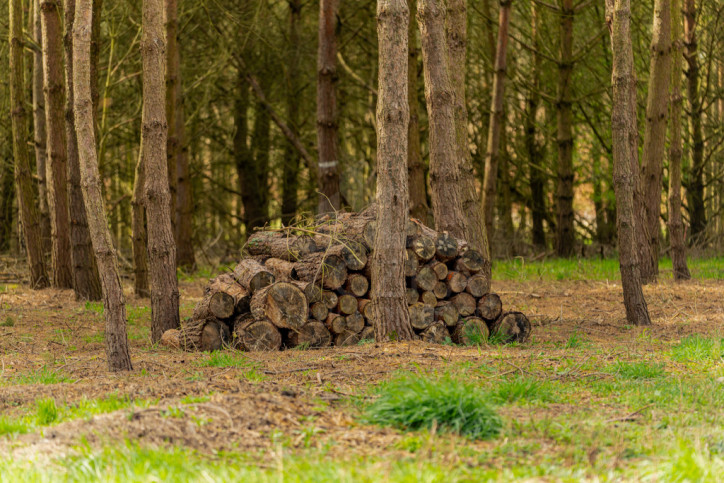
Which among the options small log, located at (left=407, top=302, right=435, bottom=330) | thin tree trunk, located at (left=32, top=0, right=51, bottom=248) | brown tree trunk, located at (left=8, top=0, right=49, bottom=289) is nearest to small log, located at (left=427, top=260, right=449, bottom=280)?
small log, located at (left=407, top=302, right=435, bottom=330)

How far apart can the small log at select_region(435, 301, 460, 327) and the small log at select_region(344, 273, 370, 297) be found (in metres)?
0.75

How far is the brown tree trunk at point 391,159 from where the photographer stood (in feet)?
21.6

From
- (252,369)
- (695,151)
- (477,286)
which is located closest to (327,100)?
(477,286)

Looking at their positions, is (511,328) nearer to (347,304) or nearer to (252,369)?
(347,304)

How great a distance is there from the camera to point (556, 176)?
1723 cm

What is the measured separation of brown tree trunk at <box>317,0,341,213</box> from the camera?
12984 millimetres

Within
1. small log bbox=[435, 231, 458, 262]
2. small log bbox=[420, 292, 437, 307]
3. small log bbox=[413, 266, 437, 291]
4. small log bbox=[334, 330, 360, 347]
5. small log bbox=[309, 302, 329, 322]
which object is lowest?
small log bbox=[334, 330, 360, 347]

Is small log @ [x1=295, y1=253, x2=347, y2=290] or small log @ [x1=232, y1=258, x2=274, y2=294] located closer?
small log @ [x1=295, y1=253, x2=347, y2=290]

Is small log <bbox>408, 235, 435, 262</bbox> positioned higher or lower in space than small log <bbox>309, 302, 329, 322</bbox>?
higher

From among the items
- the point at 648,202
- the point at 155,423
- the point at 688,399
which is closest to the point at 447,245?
the point at 688,399

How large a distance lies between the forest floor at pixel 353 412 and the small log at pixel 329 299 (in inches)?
27.6

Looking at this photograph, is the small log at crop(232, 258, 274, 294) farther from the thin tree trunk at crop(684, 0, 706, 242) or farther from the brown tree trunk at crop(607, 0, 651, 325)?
the thin tree trunk at crop(684, 0, 706, 242)

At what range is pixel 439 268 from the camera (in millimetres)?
7770

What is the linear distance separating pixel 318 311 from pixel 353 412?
309cm
